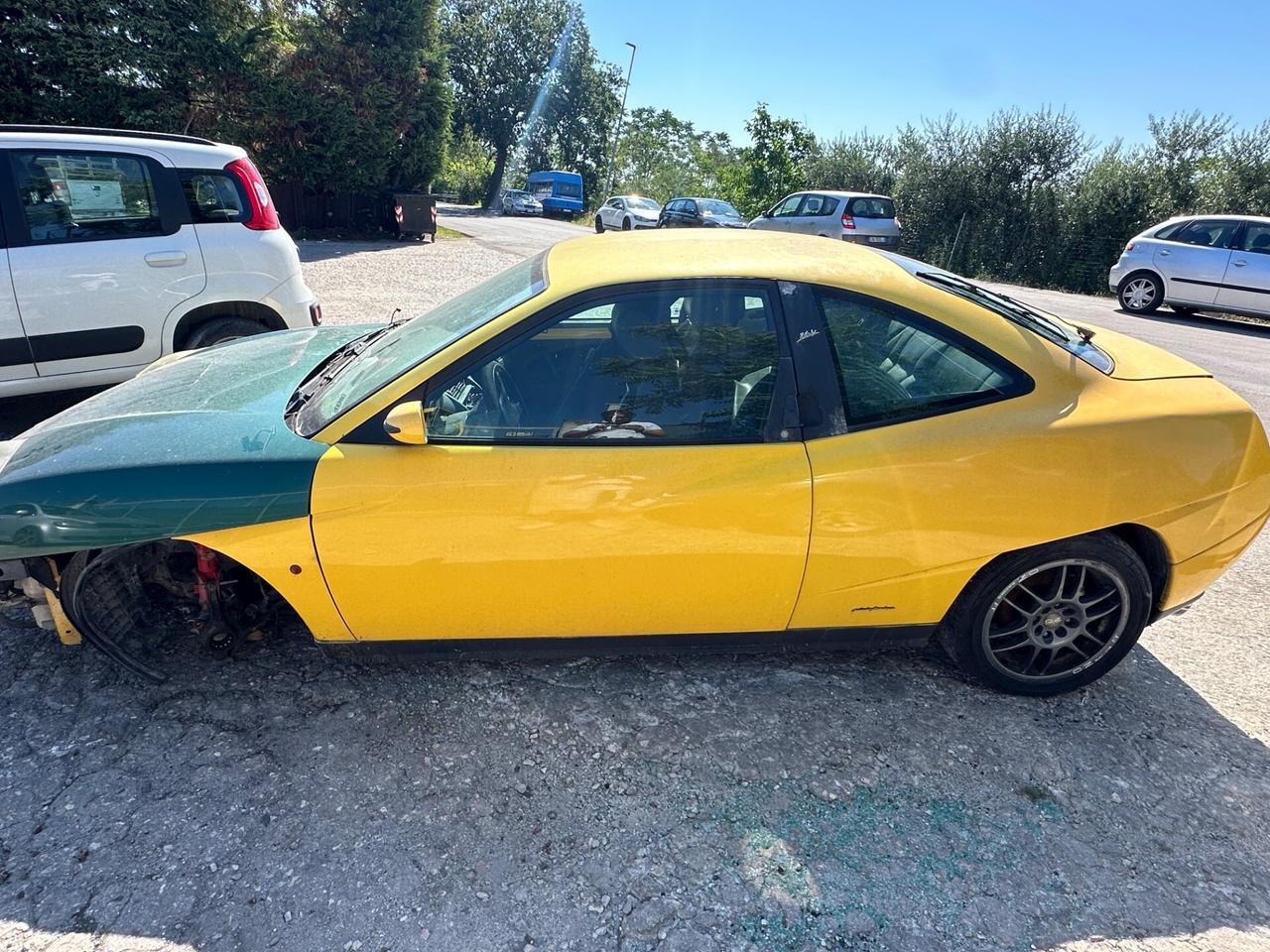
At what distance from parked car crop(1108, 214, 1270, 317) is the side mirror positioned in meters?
13.8

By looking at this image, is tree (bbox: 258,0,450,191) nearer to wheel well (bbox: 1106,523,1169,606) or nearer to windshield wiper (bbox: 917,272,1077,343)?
windshield wiper (bbox: 917,272,1077,343)

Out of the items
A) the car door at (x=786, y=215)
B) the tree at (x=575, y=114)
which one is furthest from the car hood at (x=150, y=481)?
the tree at (x=575, y=114)

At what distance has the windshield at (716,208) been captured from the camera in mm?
21250

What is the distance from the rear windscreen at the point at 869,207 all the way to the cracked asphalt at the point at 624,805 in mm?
15978

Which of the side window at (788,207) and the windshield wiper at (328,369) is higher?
the side window at (788,207)

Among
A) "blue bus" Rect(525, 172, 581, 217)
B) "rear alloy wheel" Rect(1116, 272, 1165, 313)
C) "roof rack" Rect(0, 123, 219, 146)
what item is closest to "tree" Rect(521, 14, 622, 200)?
"blue bus" Rect(525, 172, 581, 217)

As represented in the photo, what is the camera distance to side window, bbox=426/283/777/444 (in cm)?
238

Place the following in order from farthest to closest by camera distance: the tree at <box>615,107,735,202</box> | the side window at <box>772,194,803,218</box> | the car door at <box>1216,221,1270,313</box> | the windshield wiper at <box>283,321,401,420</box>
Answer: the tree at <box>615,107,735,202</box>, the side window at <box>772,194,803,218</box>, the car door at <box>1216,221,1270,313</box>, the windshield wiper at <box>283,321,401,420</box>

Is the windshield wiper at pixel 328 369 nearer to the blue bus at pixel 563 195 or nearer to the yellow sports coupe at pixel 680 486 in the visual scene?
the yellow sports coupe at pixel 680 486

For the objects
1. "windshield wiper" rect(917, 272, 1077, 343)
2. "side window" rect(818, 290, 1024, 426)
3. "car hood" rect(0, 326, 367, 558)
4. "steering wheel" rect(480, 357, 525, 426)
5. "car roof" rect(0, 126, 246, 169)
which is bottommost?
"car hood" rect(0, 326, 367, 558)

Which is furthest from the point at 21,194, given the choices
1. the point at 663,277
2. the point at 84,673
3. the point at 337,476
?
the point at 663,277

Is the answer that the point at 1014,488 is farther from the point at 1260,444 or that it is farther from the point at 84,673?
the point at 84,673

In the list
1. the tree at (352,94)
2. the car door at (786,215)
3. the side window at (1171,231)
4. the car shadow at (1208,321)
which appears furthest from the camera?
the car door at (786,215)

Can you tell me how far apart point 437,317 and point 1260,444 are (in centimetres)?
303
